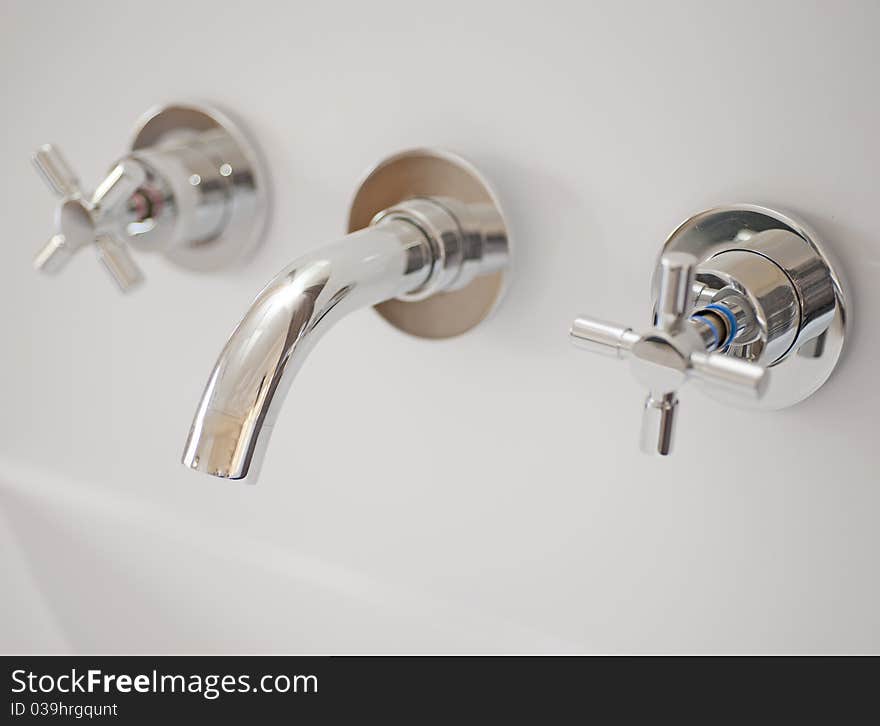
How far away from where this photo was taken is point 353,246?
470 millimetres

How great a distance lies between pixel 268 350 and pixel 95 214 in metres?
→ 0.21

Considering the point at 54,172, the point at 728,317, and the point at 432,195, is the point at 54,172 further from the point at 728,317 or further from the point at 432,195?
the point at 728,317

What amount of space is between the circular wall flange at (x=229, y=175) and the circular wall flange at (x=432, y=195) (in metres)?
0.08

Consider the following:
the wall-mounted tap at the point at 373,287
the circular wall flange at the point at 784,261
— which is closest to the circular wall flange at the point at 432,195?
the wall-mounted tap at the point at 373,287

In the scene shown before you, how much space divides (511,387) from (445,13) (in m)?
0.21

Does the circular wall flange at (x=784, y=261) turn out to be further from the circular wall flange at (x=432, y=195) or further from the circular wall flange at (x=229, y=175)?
the circular wall flange at (x=229, y=175)

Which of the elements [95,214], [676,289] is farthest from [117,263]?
[676,289]

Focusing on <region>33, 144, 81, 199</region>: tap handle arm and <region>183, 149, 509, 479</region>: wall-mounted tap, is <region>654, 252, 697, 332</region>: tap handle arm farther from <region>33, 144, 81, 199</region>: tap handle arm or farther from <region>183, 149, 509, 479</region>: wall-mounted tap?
<region>33, 144, 81, 199</region>: tap handle arm

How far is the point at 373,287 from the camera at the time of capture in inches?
18.6

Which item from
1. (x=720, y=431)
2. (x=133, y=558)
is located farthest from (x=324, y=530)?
(x=720, y=431)

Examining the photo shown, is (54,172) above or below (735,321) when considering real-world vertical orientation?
above

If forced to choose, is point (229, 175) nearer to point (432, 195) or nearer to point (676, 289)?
point (432, 195)

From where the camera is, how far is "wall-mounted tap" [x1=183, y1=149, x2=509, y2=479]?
0.41 m

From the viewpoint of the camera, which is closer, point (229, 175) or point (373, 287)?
point (373, 287)
